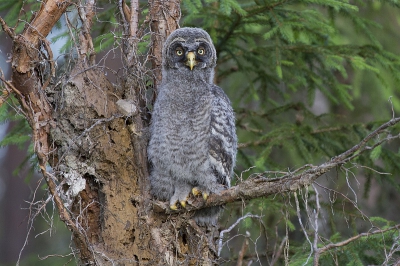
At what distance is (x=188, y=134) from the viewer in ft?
13.8

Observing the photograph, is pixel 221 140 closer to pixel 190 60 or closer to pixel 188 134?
pixel 188 134

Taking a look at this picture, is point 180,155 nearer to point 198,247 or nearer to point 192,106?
point 192,106

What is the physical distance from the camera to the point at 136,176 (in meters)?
4.04

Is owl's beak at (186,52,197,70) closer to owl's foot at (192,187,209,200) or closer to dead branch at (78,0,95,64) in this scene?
dead branch at (78,0,95,64)

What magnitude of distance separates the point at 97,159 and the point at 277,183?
135 centimetres

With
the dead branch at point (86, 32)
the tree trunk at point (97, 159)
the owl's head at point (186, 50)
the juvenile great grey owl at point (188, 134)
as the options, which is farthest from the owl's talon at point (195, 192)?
the dead branch at point (86, 32)

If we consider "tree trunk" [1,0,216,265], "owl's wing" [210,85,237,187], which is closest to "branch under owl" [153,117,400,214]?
"tree trunk" [1,0,216,265]

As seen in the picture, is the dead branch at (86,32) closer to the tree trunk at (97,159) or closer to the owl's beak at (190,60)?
the tree trunk at (97,159)

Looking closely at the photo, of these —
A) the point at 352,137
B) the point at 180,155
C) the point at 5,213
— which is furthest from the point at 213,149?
the point at 5,213

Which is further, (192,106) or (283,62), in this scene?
(283,62)

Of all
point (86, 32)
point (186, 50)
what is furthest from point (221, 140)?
point (86, 32)

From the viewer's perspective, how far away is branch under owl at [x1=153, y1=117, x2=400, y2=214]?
2924 millimetres

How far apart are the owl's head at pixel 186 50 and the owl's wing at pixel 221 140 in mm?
297

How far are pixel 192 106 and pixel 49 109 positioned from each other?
116cm
